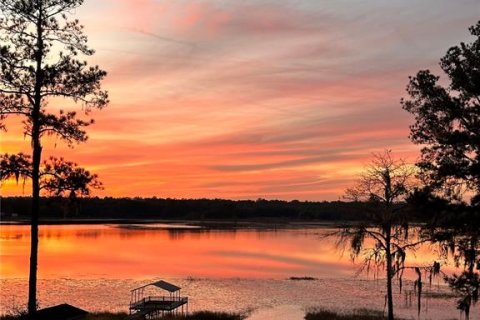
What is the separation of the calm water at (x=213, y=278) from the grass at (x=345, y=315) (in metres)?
1.21

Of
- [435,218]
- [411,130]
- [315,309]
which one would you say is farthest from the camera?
[315,309]

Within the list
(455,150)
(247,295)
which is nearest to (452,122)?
(455,150)

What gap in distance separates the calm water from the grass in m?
1.21

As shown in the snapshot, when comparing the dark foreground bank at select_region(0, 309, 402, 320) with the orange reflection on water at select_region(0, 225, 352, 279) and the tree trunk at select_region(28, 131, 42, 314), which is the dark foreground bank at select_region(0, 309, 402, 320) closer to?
the tree trunk at select_region(28, 131, 42, 314)

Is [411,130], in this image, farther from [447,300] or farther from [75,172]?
[447,300]

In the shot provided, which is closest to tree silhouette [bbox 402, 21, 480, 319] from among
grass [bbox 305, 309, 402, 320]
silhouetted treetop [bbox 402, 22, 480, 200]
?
silhouetted treetop [bbox 402, 22, 480, 200]

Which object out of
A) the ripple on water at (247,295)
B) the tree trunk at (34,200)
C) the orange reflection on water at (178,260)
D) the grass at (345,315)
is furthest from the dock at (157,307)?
the orange reflection on water at (178,260)

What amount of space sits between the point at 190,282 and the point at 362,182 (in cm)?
3003

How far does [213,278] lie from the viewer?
5972cm

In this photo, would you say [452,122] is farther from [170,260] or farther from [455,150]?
[170,260]

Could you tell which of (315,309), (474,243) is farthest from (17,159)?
(315,309)

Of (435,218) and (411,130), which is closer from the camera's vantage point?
(435,218)

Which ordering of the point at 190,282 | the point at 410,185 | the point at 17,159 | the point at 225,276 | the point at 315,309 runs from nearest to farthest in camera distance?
the point at 17,159 < the point at 410,185 < the point at 315,309 < the point at 190,282 < the point at 225,276

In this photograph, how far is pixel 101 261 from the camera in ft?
242
